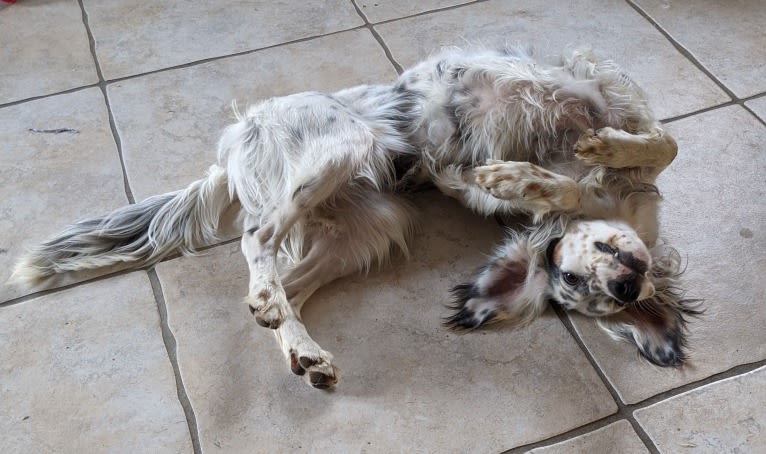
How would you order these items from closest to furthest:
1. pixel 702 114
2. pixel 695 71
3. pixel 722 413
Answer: pixel 722 413 → pixel 702 114 → pixel 695 71

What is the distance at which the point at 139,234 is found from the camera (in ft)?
7.18

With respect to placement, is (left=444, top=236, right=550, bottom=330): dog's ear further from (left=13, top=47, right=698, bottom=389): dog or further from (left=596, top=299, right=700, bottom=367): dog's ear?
(left=596, top=299, right=700, bottom=367): dog's ear

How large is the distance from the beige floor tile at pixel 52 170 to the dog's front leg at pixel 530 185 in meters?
1.22

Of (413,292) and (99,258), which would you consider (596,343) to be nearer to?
(413,292)

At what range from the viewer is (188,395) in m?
1.88

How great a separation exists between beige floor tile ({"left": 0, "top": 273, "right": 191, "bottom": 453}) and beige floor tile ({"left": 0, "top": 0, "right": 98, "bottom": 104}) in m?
1.11

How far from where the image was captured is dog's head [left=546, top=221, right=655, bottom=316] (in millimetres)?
1818

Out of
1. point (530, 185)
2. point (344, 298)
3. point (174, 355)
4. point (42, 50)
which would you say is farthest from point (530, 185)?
point (42, 50)

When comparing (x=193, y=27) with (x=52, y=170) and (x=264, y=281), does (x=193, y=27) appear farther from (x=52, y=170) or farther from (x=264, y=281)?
(x=264, y=281)

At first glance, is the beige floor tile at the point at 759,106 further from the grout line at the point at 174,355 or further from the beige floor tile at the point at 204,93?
the grout line at the point at 174,355

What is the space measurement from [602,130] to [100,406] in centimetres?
153

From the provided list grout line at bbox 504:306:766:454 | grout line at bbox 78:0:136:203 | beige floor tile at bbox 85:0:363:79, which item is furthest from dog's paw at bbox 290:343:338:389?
beige floor tile at bbox 85:0:363:79

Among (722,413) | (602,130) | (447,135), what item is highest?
(602,130)

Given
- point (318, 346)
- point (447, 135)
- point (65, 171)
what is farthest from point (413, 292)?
point (65, 171)
